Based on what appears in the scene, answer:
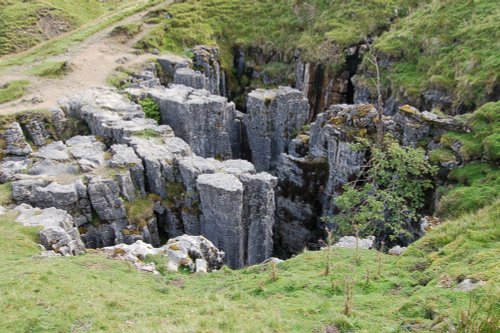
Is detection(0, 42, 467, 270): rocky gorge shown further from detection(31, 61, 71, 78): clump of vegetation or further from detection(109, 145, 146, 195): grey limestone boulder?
detection(31, 61, 71, 78): clump of vegetation

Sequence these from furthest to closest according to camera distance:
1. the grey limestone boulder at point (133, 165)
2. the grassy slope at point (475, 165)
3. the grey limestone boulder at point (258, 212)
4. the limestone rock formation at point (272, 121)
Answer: the limestone rock formation at point (272, 121), the grey limestone boulder at point (133, 165), the grey limestone boulder at point (258, 212), the grassy slope at point (475, 165)

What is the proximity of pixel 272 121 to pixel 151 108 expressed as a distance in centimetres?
1191


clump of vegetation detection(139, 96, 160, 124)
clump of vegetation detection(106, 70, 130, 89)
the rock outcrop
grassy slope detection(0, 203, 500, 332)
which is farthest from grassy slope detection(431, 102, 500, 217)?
clump of vegetation detection(106, 70, 130, 89)

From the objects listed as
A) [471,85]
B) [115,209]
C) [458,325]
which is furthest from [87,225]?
[471,85]

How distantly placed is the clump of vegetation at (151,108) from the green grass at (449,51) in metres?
23.0

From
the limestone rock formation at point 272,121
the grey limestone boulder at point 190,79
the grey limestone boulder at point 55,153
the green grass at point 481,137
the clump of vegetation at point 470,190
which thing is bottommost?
the limestone rock formation at point 272,121

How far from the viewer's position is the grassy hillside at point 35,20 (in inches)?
2314

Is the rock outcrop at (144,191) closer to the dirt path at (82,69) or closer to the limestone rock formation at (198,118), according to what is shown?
the limestone rock formation at (198,118)

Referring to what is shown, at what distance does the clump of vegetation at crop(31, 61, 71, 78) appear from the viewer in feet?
152

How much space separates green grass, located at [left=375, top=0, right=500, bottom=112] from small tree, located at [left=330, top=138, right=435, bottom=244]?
10.3 metres

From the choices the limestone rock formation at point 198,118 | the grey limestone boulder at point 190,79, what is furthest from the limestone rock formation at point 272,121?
the grey limestone boulder at point 190,79

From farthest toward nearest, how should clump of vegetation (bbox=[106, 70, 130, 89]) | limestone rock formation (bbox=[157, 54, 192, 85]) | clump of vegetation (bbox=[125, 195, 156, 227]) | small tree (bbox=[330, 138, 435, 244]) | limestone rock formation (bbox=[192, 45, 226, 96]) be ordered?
limestone rock formation (bbox=[192, 45, 226, 96]) → limestone rock formation (bbox=[157, 54, 192, 85]) → clump of vegetation (bbox=[106, 70, 130, 89]) → clump of vegetation (bbox=[125, 195, 156, 227]) → small tree (bbox=[330, 138, 435, 244])

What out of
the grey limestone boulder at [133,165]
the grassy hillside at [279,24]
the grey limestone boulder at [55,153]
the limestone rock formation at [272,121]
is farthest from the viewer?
the grassy hillside at [279,24]

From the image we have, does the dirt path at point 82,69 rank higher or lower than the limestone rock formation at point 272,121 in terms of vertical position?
higher
